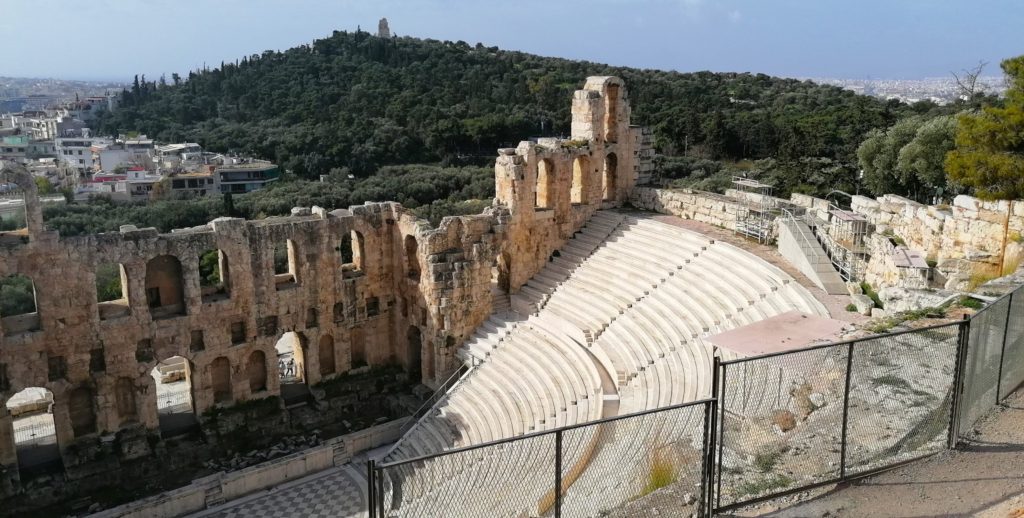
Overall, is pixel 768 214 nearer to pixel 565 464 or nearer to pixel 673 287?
pixel 673 287

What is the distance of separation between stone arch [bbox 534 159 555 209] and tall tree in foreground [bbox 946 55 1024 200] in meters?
12.0

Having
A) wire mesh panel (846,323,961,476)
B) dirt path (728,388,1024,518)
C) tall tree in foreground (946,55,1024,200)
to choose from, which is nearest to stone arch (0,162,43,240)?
dirt path (728,388,1024,518)

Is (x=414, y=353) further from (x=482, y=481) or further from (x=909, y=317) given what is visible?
(x=482, y=481)

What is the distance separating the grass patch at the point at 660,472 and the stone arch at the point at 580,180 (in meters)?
17.9

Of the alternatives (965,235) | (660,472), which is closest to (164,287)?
(660,472)

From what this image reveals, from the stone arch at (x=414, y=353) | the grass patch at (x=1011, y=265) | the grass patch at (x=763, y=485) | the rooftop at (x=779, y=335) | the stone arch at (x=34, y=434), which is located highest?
the grass patch at (x=1011, y=265)

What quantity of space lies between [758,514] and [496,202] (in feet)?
58.1

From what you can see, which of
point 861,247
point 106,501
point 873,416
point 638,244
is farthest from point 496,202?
point 873,416

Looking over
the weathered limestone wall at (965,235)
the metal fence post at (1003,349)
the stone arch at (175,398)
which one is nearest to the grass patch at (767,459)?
the metal fence post at (1003,349)

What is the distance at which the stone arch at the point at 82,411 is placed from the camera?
2022 centimetres

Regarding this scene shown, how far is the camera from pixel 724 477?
28.2 ft

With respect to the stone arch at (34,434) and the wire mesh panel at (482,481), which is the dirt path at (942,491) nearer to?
the wire mesh panel at (482,481)

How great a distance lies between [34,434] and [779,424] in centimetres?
2086

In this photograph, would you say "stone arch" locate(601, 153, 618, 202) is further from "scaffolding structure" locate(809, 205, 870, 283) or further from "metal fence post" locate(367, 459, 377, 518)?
"metal fence post" locate(367, 459, 377, 518)
